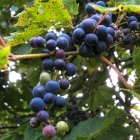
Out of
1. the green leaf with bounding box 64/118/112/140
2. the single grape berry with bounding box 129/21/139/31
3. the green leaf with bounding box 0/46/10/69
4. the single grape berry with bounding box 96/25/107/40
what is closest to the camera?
the green leaf with bounding box 0/46/10/69

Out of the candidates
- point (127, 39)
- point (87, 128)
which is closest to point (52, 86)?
point (127, 39)

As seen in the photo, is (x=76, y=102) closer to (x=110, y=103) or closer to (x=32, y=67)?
(x=110, y=103)

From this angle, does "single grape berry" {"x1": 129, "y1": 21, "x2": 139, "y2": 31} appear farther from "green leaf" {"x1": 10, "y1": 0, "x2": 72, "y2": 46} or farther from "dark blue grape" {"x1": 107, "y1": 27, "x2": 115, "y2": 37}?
"green leaf" {"x1": 10, "y1": 0, "x2": 72, "y2": 46}

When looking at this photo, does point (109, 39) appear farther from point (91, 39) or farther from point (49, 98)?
point (49, 98)

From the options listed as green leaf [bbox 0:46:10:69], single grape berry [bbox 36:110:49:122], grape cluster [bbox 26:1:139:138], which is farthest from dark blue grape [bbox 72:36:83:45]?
green leaf [bbox 0:46:10:69]

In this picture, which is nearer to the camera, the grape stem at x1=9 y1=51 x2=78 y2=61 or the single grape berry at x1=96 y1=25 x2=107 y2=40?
the grape stem at x1=9 y1=51 x2=78 y2=61

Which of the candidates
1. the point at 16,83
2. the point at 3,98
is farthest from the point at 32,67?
the point at 16,83
